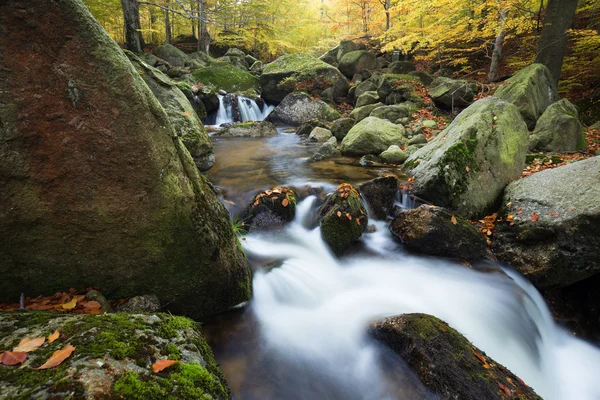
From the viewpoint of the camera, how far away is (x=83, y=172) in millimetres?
2070

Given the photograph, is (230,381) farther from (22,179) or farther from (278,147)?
(278,147)

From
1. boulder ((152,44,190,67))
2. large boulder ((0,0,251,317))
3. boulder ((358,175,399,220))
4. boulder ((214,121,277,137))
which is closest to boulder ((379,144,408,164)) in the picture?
boulder ((358,175,399,220))


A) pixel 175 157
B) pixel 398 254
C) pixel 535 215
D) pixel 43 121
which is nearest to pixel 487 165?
pixel 535 215

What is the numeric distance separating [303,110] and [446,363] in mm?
12492

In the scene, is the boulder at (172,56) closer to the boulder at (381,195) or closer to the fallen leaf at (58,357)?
the boulder at (381,195)

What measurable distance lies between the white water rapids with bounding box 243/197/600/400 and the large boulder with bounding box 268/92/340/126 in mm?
9587

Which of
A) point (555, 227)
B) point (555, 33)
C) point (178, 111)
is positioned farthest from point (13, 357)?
point (555, 33)

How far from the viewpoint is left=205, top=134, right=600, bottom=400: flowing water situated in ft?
8.73

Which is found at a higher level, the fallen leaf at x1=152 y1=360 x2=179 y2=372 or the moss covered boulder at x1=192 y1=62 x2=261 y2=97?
the moss covered boulder at x1=192 y1=62 x2=261 y2=97

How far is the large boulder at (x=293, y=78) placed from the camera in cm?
1571

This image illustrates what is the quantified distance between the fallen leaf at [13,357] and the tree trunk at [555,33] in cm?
1284

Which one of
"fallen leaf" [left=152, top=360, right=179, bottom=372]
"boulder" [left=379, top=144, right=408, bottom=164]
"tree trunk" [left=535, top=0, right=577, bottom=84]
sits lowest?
"fallen leaf" [left=152, top=360, right=179, bottom=372]

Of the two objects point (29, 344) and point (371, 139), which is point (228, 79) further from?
point (29, 344)

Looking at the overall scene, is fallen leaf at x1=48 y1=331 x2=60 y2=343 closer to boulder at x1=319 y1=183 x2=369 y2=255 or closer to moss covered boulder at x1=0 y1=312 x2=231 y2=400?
moss covered boulder at x1=0 y1=312 x2=231 y2=400
